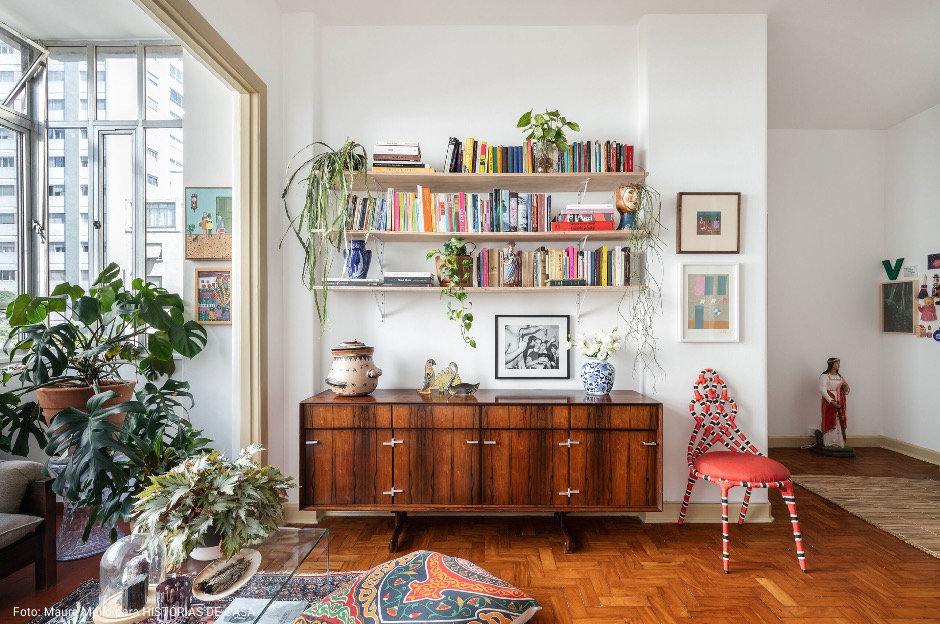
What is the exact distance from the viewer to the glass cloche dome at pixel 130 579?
1.40m

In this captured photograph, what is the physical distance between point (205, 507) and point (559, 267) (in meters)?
2.19

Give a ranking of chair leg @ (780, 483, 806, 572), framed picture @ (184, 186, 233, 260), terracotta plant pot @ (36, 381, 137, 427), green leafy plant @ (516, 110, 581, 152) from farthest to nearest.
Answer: framed picture @ (184, 186, 233, 260) < green leafy plant @ (516, 110, 581, 152) < chair leg @ (780, 483, 806, 572) < terracotta plant pot @ (36, 381, 137, 427)

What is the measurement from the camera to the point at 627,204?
286cm

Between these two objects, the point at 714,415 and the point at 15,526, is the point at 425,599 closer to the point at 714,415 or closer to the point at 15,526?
the point at 15,526

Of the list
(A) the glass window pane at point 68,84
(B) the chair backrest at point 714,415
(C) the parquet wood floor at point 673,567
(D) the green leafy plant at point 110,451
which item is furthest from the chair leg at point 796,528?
(A) the glass window pane at point 68,84

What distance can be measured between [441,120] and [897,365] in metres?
4.85

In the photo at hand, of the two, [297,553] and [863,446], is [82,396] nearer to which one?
[297,553]

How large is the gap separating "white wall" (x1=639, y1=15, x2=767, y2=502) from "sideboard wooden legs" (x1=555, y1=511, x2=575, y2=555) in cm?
84

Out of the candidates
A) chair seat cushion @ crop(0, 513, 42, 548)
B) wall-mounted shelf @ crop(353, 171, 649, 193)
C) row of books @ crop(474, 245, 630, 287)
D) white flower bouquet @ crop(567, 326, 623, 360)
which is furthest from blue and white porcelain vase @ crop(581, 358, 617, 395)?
chair seat cushion @ crop(0, 513, 42, 548)

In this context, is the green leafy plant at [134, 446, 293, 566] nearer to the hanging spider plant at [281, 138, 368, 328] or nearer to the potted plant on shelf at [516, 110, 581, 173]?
the hanging spider plant at [281, 138, 368, 328]

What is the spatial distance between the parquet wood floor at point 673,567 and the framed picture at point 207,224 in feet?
6.06

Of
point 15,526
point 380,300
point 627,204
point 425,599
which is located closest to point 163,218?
point 380,300

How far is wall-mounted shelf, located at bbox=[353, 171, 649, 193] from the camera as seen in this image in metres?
2.85

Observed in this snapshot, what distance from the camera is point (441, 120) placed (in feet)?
10.4
